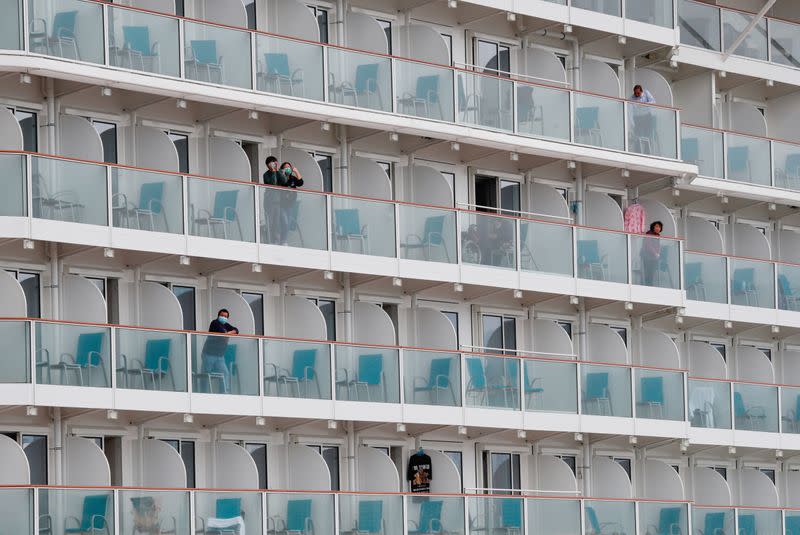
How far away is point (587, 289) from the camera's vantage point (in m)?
A: 53.2

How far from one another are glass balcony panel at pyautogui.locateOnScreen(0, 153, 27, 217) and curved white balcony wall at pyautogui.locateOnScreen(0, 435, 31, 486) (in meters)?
3.90

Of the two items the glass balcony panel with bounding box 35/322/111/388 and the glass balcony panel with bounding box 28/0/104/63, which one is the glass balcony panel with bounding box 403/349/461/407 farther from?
the glass balcony panel with bounding box 28/0/104/63

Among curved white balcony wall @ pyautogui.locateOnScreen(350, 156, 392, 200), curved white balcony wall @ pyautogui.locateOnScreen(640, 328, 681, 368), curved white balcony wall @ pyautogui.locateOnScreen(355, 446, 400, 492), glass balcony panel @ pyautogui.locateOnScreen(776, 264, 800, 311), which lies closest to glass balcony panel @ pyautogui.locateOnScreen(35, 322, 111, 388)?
curved white balcony wall @ pyautogui.locateOnScreen(355, 446, 400, 492)

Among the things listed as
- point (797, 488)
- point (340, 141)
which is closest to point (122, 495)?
point (340, 141)

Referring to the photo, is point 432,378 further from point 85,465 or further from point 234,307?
point 85,465

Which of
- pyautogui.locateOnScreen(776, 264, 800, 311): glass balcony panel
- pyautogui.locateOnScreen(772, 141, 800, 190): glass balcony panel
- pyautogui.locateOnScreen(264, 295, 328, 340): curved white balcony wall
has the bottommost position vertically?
pyautogui.locateOnScreen(264, 295, 328, 340): curved white balcony wall

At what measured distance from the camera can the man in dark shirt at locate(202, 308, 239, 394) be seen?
45750mm

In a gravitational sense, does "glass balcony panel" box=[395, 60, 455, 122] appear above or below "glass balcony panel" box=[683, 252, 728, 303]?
above

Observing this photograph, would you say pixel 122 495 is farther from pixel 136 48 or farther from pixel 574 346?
pixel 574 346

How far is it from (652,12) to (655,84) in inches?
78.1

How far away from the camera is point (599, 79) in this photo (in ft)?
183

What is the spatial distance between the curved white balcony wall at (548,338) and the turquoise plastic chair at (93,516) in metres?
13.3

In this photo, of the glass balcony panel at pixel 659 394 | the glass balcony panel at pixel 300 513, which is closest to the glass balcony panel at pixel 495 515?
the glass balcony panel at pixel 300 513

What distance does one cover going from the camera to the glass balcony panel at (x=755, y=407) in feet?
188
